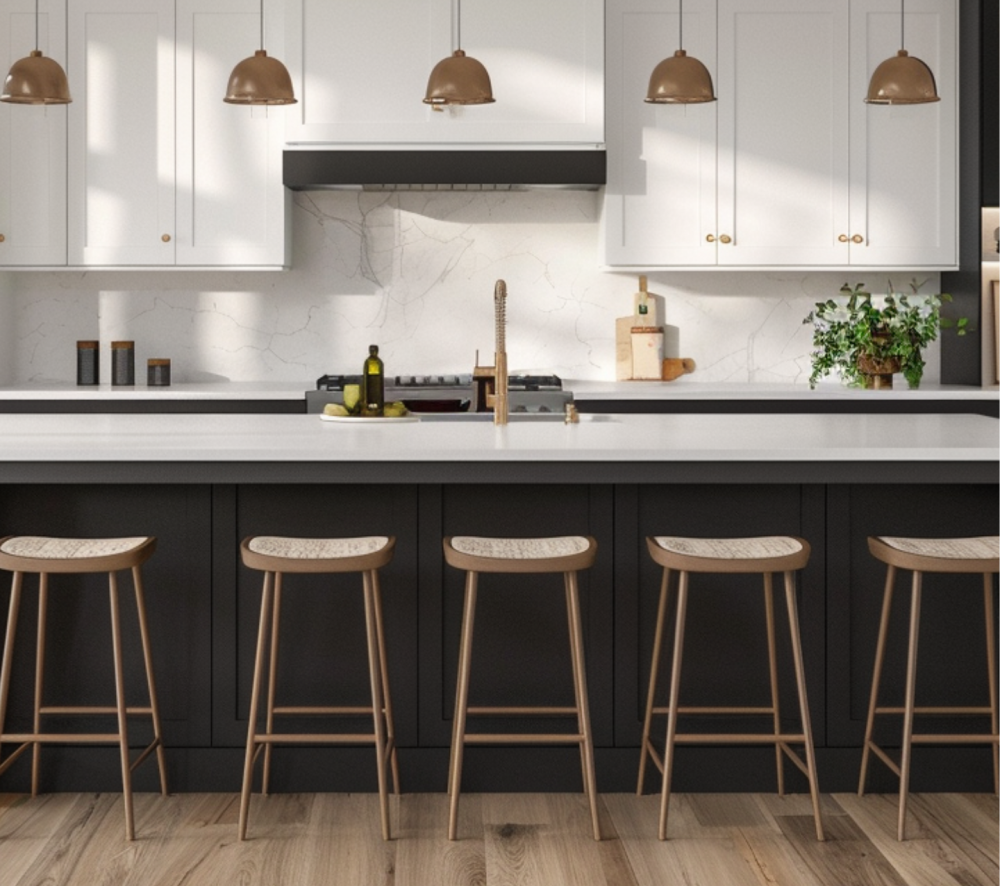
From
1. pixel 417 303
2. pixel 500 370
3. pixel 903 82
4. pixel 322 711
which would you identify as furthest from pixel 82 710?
pixel 903 82

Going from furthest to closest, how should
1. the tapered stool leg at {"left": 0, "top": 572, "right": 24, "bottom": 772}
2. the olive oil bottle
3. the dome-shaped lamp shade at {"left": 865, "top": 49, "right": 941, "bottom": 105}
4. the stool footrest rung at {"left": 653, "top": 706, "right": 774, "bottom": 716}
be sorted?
the olive oil bottle < the dome-shaped lamp shade at {"left": 865, "top": 49, "right": 941, "bottom": 105} < the stool footrest rung at {"left": 653, "top": 706, "right": 774, "bottom": 716} < the tapered stool leg at {"left": 0, "top": 572, "right": 24, "bottom": 772}

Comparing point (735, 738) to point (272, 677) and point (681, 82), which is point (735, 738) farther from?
point (681, 82)

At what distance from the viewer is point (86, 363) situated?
522 centimetres

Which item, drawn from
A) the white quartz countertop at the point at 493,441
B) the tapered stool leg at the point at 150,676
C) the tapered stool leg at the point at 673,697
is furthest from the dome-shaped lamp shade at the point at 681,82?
the tapered stool leg at the point at 150,676

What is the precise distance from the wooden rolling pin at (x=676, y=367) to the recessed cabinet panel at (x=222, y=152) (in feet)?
5.68

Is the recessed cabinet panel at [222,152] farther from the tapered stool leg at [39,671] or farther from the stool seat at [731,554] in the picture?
the stool seat at [731,554]

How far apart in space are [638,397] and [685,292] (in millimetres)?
882

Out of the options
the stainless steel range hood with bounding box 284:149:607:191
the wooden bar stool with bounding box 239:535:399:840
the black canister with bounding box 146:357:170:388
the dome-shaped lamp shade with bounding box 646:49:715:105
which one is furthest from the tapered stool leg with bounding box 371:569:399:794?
the black canister with bounding box 146:357:170:388

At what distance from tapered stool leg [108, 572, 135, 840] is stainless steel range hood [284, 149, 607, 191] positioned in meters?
2.36

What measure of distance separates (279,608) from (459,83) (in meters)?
1.53

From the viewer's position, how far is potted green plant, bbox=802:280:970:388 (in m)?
4.93

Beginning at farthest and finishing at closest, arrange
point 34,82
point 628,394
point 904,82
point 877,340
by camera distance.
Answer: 1. point 877,340
2. point 628,394
3. point 904,82
4. point 34,82

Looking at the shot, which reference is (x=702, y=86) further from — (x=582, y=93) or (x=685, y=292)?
(x=685, y=292)

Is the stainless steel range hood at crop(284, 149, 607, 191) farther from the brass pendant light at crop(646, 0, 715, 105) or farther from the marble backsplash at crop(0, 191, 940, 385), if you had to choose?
the brass pendant light at crop(646, 0, 715, 105)
